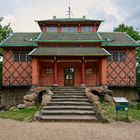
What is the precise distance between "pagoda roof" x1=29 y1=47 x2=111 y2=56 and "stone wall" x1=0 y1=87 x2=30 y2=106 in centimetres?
421

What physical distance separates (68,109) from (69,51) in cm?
1070

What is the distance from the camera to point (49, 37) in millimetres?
29797

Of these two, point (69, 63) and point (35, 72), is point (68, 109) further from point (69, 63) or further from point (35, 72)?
point (69, 63)

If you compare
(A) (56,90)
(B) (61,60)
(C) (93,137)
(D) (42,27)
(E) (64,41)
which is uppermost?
(D) (42,27)

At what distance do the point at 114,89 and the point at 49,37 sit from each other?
8.69 metres

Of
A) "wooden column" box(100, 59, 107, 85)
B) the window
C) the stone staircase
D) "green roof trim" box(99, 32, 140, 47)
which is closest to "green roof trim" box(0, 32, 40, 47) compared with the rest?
"wooden column" box(100, 59, 107, 85)

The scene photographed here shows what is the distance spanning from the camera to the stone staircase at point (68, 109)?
15.8 metres

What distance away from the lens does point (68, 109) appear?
58.4 ft

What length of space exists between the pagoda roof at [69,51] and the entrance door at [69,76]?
9.10 ft

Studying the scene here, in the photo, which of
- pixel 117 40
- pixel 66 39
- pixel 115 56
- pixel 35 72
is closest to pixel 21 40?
pixel 66 39

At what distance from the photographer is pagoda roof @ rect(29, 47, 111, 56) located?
2662 cm

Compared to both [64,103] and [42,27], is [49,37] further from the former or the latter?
[64,103]

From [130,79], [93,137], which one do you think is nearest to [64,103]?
[93,137]

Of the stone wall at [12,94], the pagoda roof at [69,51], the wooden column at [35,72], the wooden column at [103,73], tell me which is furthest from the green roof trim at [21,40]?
the wooden column at [103,73]
